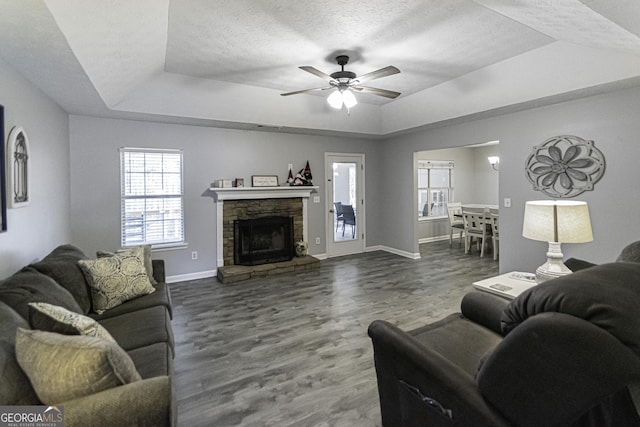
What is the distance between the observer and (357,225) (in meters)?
6.80

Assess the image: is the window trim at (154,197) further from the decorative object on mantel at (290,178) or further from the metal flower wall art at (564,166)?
the metal flower wall art at (564,166)

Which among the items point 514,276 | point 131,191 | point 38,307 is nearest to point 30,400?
point 38,307

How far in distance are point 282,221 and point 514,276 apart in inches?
145

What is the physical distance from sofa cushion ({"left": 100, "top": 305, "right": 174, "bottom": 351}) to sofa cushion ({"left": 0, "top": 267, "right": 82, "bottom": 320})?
0.29 meters

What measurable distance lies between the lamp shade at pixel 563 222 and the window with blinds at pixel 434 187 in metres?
5.66

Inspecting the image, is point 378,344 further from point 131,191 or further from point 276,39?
point 131,191

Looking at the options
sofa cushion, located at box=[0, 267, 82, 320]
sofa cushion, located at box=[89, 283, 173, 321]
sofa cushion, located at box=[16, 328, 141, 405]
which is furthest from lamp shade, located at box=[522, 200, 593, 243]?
sofa cushion, located at box=[0, 267, 82, 320]

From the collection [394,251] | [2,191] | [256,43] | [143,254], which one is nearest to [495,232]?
[394,251]

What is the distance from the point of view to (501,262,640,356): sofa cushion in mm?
958

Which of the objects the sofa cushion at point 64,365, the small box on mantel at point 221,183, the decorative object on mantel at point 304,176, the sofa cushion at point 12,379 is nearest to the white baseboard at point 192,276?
the small box on mantel at point 221,183

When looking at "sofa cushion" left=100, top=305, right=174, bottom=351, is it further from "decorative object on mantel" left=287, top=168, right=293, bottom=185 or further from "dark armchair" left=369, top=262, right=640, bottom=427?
"decorative object on mantel" left=287, top=168, right=293, bottom=185

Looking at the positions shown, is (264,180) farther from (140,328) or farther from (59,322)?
(59,322)

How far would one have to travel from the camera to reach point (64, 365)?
1.19 metres

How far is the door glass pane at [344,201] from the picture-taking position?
21.2 feet
